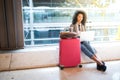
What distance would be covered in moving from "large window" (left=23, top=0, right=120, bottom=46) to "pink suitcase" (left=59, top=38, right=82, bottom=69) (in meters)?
0.77

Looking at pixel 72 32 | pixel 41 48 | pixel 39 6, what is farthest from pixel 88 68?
Result: pixel 39 6

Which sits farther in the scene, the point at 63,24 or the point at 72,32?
the point at 63,24

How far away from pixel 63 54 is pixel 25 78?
85 centimetres

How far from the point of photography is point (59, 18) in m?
4.06

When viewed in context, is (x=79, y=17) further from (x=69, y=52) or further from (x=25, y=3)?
(x=25, y=3)

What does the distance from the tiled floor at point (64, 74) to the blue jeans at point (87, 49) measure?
0.95 feet

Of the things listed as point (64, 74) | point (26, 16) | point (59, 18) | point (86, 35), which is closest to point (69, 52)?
point (64, 74)

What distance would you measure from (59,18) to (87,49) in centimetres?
103

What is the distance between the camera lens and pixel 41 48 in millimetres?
3787

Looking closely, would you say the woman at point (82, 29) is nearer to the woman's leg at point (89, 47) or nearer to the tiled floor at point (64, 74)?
the woman's leg at point (89, 47)

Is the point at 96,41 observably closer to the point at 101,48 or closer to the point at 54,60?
the point at 101,48

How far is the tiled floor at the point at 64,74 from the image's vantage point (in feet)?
9.98

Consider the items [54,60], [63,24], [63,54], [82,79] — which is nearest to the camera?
[82,79]

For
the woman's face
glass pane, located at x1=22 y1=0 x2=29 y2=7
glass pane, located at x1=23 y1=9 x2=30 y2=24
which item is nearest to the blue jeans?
the woman's face
